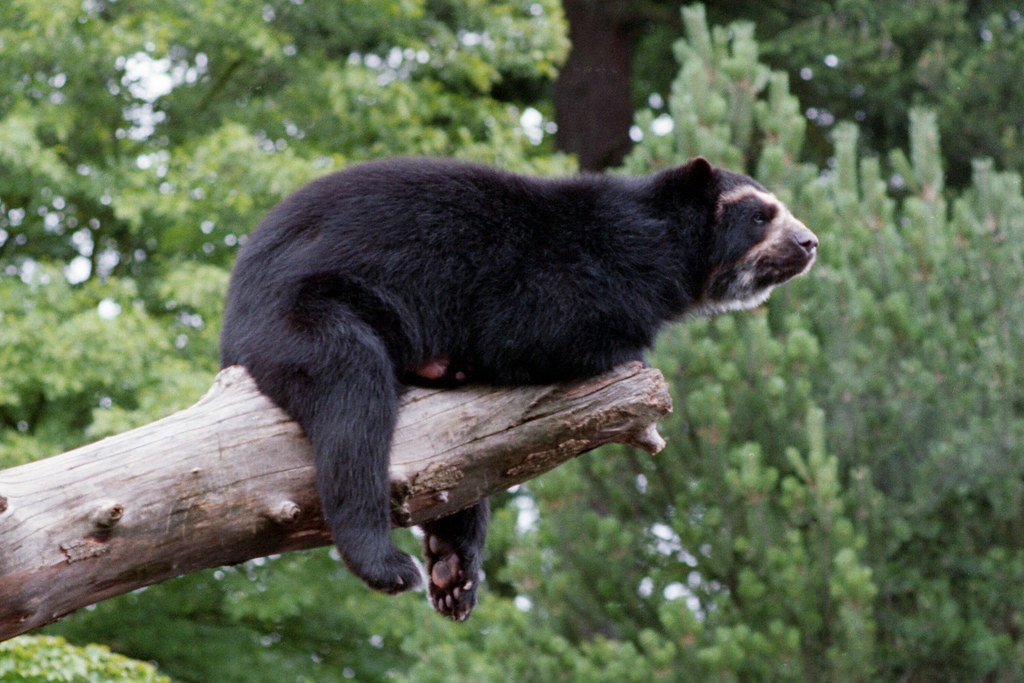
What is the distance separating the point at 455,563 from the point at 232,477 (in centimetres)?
118

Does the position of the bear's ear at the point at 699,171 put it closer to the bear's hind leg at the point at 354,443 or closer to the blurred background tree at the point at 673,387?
the bear's hind leg at the point at 354,443

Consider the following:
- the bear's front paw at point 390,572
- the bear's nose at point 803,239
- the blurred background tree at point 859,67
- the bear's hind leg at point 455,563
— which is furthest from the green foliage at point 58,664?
the blurred background tree at point 859,67

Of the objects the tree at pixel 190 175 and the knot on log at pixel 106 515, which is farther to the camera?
the tree at pixel 190 175

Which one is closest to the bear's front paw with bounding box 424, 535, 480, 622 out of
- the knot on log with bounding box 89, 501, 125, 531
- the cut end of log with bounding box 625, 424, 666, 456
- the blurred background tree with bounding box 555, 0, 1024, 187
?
the cut end of log with bounding box 625, 424, 666, 456

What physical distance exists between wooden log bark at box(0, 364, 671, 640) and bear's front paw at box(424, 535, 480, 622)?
0.48 meters

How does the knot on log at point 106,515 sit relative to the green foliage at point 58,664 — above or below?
above

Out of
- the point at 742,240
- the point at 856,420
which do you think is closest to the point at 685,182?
the point at 742,240

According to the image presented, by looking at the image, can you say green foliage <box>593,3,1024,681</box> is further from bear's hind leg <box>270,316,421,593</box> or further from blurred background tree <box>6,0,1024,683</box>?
bear's hind leg <box>270,316,421,593</box>

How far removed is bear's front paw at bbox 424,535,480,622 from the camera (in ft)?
A: 14.4

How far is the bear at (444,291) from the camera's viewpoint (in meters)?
3.68

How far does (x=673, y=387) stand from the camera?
874 centimetres

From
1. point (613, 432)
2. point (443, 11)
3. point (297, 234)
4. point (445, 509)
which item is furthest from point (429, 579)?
point (443, 11)

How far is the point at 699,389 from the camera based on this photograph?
862 cm

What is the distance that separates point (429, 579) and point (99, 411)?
5240 mm
